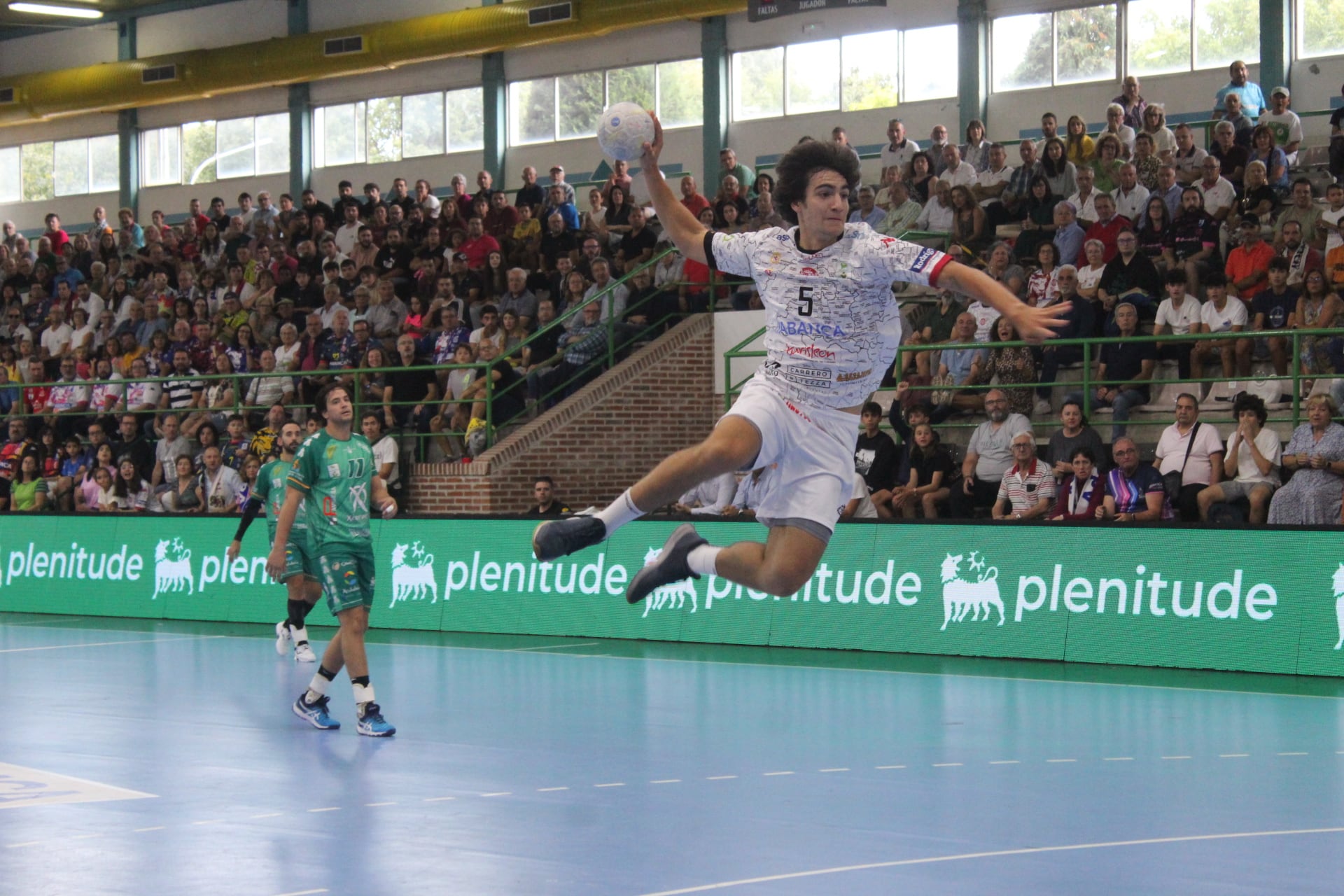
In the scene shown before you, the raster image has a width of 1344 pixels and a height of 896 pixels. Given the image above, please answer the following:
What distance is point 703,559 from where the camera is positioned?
689 cm

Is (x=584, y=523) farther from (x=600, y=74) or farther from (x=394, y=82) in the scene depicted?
(x=394, y=82)

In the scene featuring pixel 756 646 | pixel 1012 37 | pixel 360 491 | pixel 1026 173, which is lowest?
pixel 756 646

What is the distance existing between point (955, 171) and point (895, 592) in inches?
272

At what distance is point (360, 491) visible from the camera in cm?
1060

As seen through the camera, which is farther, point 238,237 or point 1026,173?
point 238,237

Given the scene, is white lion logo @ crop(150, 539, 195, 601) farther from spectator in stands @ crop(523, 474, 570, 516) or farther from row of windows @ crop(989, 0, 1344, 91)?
row of windows @ crop(989, 0, 1344, 91)

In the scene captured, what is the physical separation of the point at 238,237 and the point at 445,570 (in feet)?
39.2

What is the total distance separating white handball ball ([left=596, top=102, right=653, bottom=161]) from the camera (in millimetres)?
6922

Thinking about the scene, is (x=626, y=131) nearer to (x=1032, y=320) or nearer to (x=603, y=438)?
(x=1032, y=320)

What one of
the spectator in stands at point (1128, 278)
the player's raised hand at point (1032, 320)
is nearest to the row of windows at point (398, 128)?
the spectator in stands at point (1128, 278)

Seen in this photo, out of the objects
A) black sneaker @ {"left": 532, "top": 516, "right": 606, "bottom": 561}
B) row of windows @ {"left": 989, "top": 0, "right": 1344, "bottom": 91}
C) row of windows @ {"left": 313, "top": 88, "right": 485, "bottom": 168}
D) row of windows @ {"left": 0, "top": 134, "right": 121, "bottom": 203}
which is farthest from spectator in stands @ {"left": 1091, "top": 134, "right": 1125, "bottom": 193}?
row of windows @ {"left": 0, "top": 134, "right": 121, "bottom": 203}

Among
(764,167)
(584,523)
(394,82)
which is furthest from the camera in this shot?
(394,82)

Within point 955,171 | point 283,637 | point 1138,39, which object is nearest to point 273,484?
point 283,637

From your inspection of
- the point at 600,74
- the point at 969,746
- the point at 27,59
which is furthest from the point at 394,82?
the point at 969,746
